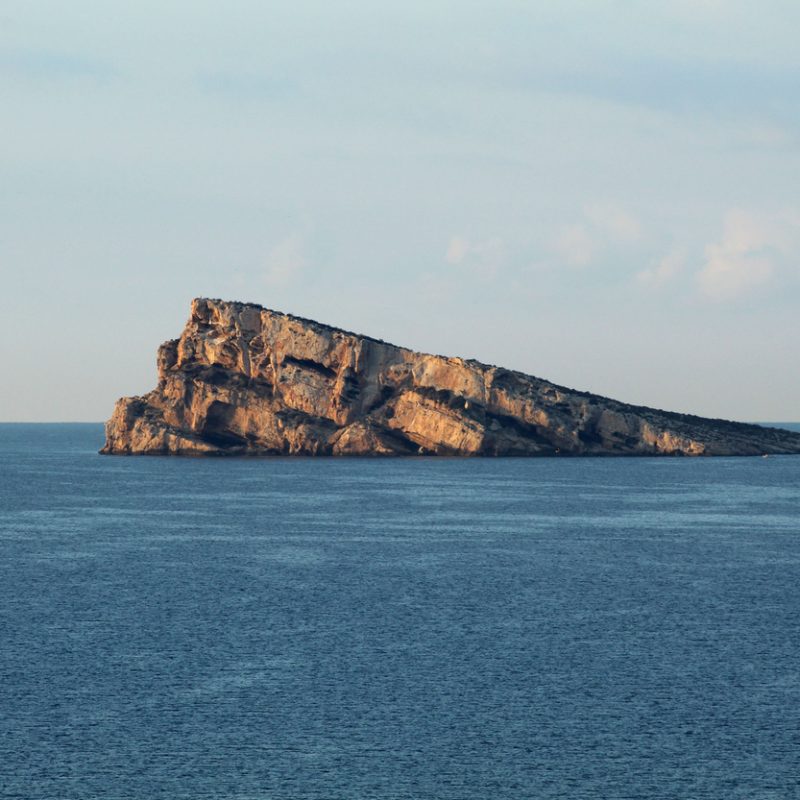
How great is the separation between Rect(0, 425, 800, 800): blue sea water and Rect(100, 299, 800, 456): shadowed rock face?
79.7m

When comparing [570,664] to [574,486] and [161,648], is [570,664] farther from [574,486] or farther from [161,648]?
[574,486]

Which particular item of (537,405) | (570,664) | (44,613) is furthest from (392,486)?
(570,664)

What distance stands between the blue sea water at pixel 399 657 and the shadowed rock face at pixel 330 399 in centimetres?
7969

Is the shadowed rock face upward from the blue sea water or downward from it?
upward

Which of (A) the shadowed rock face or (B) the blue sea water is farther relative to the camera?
(A) the shadowed rock face

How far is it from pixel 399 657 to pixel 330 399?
139411mm

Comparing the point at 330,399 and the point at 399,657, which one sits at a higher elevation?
the point at 330,399

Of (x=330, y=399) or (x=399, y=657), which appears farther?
(x=330, y=399)

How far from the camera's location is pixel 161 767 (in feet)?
129

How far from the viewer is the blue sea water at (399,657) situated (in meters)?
39.2

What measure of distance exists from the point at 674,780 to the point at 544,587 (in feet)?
113

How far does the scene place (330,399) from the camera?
630 ft

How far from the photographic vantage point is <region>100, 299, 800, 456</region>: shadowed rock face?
19062 centimetres

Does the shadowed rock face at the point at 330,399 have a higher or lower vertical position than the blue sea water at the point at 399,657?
higher
